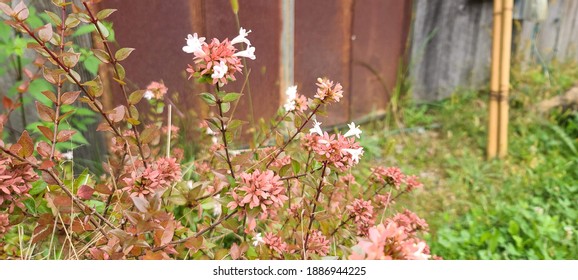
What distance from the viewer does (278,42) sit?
2.68 meters

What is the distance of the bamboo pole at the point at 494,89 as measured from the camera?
2.95 metres

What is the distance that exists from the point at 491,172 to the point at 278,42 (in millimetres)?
1369

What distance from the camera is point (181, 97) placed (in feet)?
8.18

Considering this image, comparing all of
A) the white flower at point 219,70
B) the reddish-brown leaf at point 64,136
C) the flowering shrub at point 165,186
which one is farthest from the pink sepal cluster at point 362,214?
the reddish-brown leaf at point 64,136

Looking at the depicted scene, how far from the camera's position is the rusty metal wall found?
90.0 inches

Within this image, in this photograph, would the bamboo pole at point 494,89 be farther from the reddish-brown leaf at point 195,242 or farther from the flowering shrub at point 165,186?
the reddish-brown leaf at point 195,242

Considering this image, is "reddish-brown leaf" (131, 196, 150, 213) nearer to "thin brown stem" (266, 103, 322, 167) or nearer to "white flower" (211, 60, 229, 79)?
"white flower" (211, 60, 229, 79)

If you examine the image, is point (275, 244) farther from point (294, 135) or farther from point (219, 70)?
point (219, 70)

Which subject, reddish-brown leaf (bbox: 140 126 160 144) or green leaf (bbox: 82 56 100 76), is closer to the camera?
reddish-brown leaf (bbox: 140 126 160 144)

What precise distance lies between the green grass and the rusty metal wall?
0.33 metres

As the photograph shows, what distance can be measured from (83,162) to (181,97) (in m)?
0.53

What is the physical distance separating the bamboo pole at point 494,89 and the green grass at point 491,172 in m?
0.09

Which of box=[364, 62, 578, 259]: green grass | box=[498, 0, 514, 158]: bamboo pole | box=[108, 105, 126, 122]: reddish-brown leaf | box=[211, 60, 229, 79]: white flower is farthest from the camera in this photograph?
box=[498, 0, 514, 158]: bamboo pole

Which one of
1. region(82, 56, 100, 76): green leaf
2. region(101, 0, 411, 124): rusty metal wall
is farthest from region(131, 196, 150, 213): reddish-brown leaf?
region(101, 0, 411, 124): rusty metal wall
